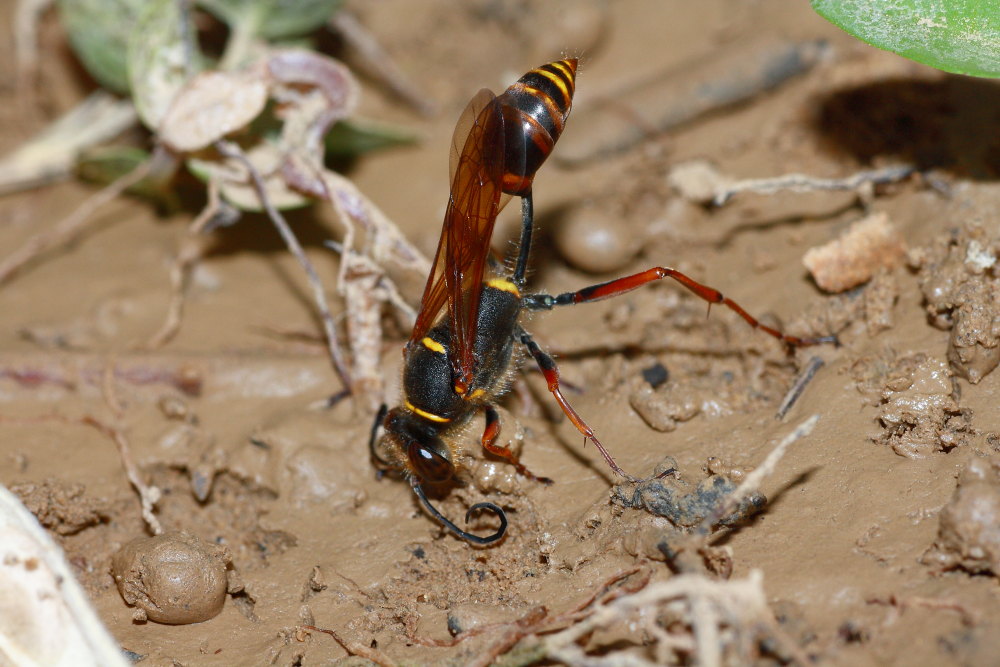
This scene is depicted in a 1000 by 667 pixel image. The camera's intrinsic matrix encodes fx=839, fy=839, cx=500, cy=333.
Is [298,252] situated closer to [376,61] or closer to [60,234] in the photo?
[60,234]

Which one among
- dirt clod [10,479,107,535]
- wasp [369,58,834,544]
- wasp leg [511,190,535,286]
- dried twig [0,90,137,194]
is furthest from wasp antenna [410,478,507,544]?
dried twig [0,90,137,194]

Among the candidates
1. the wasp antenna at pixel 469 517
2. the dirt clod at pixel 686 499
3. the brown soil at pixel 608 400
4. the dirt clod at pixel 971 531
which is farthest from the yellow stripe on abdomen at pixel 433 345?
the dirt clod at pixel 971 531

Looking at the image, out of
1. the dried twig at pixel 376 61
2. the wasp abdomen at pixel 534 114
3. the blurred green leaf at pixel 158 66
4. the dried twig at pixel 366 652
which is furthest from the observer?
the dried twig at pixel 376 61

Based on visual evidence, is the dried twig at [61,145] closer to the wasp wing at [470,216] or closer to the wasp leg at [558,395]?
the wasp wing at [470,216]

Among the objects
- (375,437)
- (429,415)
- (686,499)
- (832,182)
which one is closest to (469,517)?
(429,415)

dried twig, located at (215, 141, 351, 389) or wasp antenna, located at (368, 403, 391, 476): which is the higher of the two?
dried twig, located at (215, 141, 351, 389)

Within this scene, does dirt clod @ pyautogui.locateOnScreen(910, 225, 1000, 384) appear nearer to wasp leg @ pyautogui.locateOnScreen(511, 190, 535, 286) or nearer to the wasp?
the wasp

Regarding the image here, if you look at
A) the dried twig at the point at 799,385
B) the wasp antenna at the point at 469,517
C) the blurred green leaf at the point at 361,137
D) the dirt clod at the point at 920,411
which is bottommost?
the wasp antenna at the point at 469,517
